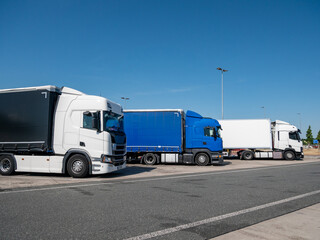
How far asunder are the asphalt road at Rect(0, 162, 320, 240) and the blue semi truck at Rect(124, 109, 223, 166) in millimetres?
9300

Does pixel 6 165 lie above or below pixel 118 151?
below

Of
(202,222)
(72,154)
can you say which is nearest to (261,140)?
(72,154)

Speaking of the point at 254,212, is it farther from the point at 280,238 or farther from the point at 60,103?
the point at 60,103

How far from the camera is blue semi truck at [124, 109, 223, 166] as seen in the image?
56.6 ft

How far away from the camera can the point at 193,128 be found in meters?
17.3

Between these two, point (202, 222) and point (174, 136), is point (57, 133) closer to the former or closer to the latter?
point (202, 222)

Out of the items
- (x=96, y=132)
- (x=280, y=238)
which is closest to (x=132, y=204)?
(x=280, y=238)

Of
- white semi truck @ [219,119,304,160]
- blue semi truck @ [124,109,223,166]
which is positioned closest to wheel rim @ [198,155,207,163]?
blue semi truck @ [124,109,223,166]

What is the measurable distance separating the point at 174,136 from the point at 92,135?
312 inches

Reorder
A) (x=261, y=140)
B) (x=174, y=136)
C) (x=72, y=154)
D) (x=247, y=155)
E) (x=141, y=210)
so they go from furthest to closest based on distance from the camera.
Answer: (x=247, y=155), (x=261, y=140), (x=174, y=136), (x=72, y=154), (x=141, y=210)

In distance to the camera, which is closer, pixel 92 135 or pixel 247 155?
pixel 92 135

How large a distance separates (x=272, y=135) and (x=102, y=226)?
23.5m

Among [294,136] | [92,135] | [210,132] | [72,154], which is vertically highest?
[210,132]

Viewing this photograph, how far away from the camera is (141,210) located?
517cm
